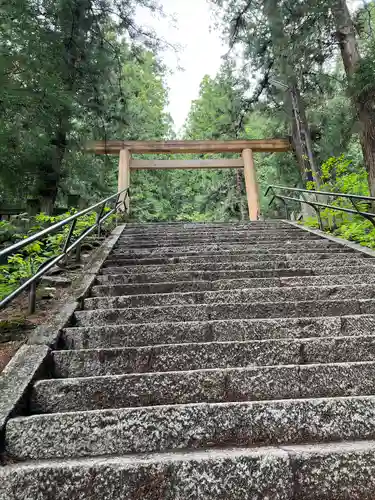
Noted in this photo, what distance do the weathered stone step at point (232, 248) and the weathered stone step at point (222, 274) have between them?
0.97 m

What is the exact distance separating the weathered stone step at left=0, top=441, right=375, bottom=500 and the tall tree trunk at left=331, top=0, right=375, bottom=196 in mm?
5235

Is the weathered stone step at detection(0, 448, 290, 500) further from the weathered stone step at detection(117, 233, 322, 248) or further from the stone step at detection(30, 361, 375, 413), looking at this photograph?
the weathered stone step at detection(117, 233, 322, 248)

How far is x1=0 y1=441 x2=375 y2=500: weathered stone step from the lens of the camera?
1.44 meters

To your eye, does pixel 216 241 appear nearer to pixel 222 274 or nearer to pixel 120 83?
pixel 222 274

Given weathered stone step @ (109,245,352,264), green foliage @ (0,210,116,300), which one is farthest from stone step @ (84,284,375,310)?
weathered stone step @ (109,245,352,264)

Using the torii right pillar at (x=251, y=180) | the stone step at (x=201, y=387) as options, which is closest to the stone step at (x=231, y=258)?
the stone step at (x=201, y=387)

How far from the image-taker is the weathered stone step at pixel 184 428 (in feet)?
5.49

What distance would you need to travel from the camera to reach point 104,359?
89.9 inches

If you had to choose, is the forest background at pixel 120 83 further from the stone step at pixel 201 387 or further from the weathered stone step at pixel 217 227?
the stone step at pixel 201 387

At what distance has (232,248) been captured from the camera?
17.1ft

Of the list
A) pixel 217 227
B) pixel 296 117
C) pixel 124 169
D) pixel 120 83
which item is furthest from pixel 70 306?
pixel 296 117

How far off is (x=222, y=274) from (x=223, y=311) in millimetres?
970

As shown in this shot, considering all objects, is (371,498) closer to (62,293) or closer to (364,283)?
(364,283)

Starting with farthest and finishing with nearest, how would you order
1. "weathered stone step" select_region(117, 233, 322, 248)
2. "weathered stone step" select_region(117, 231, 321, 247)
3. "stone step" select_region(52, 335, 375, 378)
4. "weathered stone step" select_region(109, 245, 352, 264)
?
1. "weathered stone step" select_region(117, 231, 321, 247)
2. "weathered stone step" select_region(117, 233, 322, 248)
3. "weathered stone step" select_region(109, 245, 352, 264)
4. "stone step" select_region(52, 335, 375, 378)
